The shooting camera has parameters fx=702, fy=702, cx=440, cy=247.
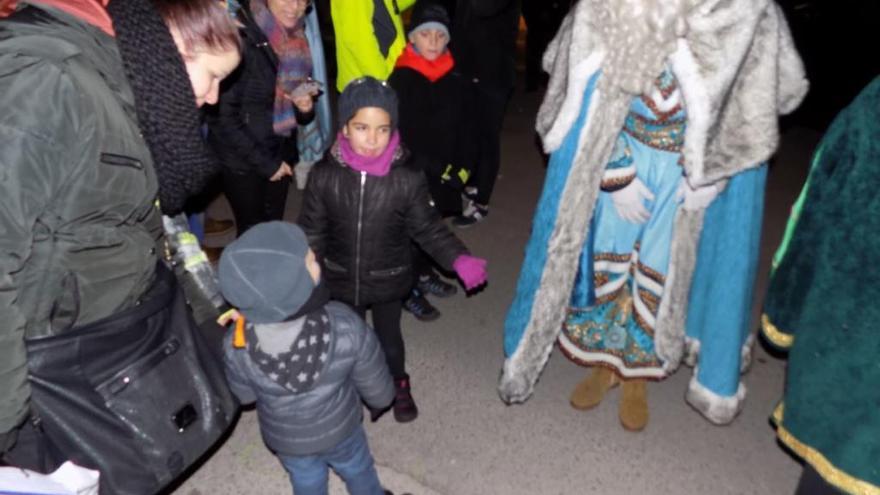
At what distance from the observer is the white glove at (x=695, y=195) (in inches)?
107

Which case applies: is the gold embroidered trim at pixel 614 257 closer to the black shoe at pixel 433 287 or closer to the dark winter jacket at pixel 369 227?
the dark winter jacket at pixel 369 227

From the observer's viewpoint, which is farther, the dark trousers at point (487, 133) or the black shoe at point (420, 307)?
the dark trousers at point (487, 133)

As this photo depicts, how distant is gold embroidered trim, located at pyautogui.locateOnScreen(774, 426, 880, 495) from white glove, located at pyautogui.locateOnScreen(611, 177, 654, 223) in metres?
1.01

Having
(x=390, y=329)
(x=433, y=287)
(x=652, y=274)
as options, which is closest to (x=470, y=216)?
(x=433, y=287)

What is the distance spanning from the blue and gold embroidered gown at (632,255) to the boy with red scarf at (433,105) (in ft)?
3.86

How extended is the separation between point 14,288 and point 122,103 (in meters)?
0.50

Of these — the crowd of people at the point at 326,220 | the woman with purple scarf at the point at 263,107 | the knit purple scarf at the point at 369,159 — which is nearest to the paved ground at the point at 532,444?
the crowd of people at the point at 326,220

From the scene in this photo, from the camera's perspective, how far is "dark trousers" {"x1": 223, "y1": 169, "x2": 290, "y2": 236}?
12.9 ft

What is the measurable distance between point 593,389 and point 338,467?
1.49m

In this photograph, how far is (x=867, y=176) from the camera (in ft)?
6.30

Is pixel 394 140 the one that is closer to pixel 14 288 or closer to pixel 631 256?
pixel 631 256

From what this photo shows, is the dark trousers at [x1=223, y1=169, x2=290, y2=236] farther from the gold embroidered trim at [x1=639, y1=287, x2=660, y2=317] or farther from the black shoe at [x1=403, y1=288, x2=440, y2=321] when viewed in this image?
the gold embroidered trim at [x1=639, y1=287, x2=660, y2=317]

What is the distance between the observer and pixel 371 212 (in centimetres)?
297

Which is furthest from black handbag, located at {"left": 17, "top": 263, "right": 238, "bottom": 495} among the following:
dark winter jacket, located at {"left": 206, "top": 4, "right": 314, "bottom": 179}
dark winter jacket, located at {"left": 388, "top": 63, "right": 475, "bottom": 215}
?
dark winter jacket, located at {"left": 388, "top": 63, "right": 475, "bottom": 215}
